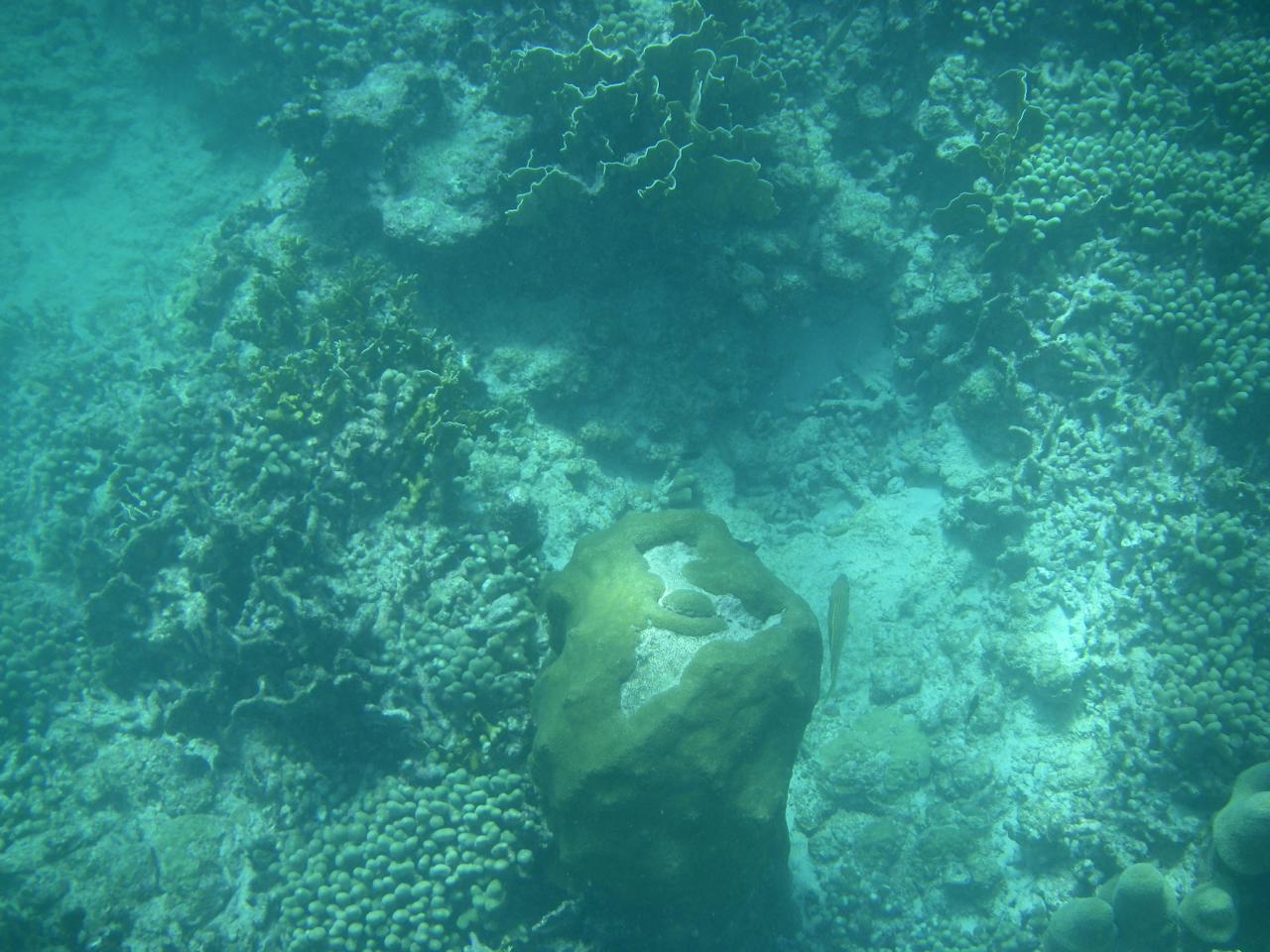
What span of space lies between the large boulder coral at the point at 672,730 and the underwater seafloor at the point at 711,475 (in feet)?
1.74

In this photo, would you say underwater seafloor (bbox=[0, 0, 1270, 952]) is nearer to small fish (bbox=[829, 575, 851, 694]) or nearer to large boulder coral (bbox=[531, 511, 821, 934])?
small fish (bbox=[829, 575, 851, 694])

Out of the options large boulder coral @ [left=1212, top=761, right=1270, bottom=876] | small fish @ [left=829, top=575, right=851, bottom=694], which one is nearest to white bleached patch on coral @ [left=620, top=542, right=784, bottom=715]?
small fish @ [left=829, top=575, right=851, bottom=694]

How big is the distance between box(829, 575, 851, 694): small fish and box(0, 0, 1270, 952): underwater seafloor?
270 millimetres

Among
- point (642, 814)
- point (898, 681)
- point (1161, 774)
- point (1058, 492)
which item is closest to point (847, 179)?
point (1058, 492)

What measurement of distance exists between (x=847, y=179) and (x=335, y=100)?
19.5ft

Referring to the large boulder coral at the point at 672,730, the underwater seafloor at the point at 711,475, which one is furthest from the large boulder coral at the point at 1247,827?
the large boulder coral at the point at 672,730

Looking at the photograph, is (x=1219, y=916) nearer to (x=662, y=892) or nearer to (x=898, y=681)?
(x=898, y=681)

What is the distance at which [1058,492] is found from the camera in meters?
6.30

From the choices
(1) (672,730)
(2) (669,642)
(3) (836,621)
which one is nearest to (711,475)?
(3) (836,621)

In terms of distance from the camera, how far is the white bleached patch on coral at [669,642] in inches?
170

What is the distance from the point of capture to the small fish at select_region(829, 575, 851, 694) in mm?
6199

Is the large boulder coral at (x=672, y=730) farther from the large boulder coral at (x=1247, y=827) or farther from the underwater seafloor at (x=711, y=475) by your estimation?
the large boulder coral at (x=1247, y=827)

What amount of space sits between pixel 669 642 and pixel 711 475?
3.06m

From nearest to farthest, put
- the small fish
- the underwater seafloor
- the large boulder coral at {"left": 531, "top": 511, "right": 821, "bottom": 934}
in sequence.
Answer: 1. the large boulder coral at {"left": 531, "top": 511, "right": 821, "bottom": 934}
2. the underwater seafloor
3. the small fish
